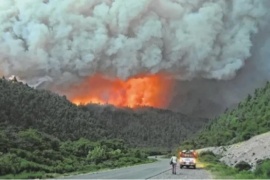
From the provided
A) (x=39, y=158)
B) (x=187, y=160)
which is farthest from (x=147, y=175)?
(x=39, y=158)

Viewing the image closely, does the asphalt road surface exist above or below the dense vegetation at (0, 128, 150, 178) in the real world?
below

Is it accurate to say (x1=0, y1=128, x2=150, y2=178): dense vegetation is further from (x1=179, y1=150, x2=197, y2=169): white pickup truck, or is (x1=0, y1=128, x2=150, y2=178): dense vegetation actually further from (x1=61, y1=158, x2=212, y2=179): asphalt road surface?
(x1=179, y1=150, x2=197, y2=169): white pickup truck

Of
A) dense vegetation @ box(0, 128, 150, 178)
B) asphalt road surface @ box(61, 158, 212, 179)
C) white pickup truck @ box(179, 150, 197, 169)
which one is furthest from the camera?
white pickup truck @ box(179, 150, 197, 169)

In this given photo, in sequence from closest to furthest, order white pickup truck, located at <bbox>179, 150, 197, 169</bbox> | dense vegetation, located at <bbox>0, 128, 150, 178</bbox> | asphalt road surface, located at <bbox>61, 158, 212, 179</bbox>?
asphalt road surface, located at <bbox>61, 158, 212, 179</bbox>
dense vegetation, located at <bbox>0, 128, 150, 178</bbox>
white pickup truck, located at <bbox>179, 150, 197, 169</bbox>

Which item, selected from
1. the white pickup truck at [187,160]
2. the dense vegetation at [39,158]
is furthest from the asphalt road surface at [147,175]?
the white pickup truck at [187,160]

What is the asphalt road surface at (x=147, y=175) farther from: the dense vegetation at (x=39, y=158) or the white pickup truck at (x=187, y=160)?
the white pickup truck at (x=187, y=160)

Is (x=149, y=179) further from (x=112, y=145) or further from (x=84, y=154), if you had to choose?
(x=112, y=145)

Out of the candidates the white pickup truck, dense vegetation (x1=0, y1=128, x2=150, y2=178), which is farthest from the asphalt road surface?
the white pickup truck

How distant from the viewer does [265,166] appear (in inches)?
2168

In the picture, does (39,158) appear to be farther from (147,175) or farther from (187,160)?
(147,175)

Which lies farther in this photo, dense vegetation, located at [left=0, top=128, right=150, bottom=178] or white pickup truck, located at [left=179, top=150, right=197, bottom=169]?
white pickup truck, located at [left=179, top=150, right=197, bottom=169]

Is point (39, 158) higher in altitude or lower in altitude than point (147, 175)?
higher

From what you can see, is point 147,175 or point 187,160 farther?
point 187,160

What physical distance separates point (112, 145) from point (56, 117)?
39243 millimetres
